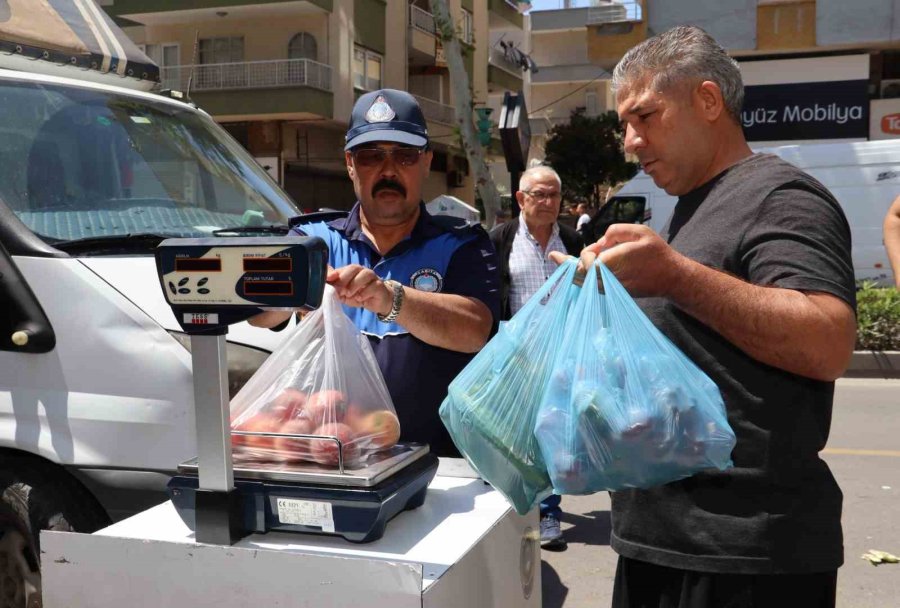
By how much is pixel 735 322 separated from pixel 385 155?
1.25 meters

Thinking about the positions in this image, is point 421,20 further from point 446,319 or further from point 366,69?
point 446,319

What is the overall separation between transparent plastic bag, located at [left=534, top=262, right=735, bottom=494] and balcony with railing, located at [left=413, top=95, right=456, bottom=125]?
30171 millimetres

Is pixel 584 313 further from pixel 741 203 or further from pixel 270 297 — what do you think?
pixel 270 297

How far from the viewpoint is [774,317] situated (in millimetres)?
1767

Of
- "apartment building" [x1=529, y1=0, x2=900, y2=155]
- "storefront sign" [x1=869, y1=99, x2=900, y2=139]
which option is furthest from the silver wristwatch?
"storefront sign" [x1=869, y1=99, x2=900, y2=139]

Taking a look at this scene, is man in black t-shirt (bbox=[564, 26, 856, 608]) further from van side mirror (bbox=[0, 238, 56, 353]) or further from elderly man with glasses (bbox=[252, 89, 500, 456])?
van side mirror (bbox=[0, 238, 56, 353])

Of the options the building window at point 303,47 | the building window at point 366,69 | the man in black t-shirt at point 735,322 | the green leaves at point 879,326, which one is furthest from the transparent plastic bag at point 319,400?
the building window at point 366,69

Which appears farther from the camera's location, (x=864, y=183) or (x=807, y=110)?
(x=807, y=110)

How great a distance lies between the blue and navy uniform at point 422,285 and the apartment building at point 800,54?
60.3 feet

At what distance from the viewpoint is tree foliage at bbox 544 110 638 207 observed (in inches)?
1441

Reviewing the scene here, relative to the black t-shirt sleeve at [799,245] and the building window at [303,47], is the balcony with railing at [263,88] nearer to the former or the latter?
the building window at [303,47]

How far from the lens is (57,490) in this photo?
10.3ft

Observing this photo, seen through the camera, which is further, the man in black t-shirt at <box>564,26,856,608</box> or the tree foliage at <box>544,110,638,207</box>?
the tree foliage at <box>544,110,638,207</box>

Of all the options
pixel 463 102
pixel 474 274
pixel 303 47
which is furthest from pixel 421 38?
pixel 474 274
